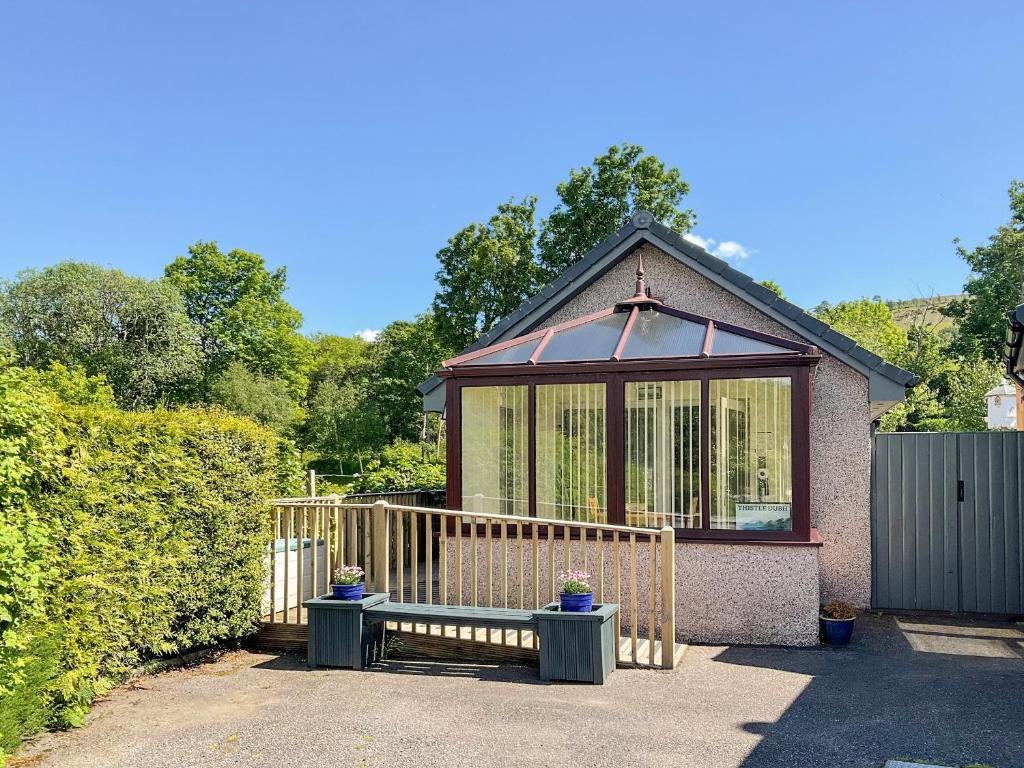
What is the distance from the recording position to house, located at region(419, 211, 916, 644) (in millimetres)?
7289

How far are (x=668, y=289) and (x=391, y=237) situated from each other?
35013 millimetres

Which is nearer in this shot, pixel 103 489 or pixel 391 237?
pixel 103 489

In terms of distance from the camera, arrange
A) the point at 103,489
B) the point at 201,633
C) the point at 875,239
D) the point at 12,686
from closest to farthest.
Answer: the point at 12,686
the point at 103,489
the point at 201,633
the point at 875,239

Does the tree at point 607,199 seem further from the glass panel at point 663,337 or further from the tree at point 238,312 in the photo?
the tree at point 238,312

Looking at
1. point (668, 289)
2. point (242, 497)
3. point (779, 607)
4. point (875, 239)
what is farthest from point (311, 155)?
point (875, 239)

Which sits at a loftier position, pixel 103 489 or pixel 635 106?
pixel 635 106

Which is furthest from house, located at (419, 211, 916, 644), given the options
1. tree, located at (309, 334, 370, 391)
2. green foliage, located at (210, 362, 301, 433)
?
tree, located at (309, 334, 370, 391)

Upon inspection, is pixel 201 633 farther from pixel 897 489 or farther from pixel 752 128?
pixel 752 128

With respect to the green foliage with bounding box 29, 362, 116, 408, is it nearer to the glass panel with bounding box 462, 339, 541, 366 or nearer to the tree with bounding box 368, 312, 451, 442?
the tree with bounding box 368, 312, 451, 442

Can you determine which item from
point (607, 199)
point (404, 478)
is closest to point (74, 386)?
point (404, 478)

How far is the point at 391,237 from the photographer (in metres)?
42.8

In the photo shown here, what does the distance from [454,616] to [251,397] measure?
27.6 meters

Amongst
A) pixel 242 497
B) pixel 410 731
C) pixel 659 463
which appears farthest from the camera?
pixel 659 463

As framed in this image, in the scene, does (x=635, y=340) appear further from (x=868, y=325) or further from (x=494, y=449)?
(x=868, y=325)
